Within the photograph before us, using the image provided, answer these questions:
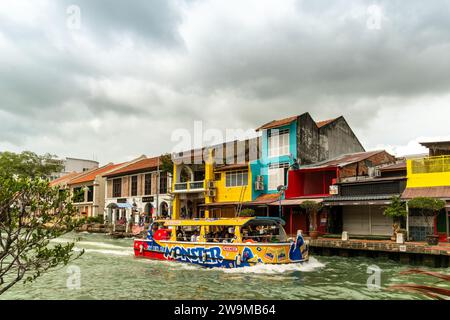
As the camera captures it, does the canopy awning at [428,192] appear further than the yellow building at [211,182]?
No

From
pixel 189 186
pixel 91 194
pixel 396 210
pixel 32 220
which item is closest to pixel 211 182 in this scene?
pixel 189 186

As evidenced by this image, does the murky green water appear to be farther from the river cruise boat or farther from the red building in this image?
the red building

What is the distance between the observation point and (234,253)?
53.1 feet

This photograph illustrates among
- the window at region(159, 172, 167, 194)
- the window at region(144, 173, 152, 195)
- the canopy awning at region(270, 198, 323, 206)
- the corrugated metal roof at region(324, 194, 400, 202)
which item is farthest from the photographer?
the window at region(144, 173, 152, 195)

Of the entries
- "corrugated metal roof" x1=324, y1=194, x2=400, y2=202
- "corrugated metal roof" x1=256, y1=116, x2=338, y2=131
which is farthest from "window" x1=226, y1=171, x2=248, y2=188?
"corrugated metal roof" x1=324, y1=194, x2=400, y2=202

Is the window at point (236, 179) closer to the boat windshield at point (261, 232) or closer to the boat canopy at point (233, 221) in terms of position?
the boat canopy at point (233, 221)

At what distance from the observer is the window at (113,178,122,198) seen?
4584 centimetres

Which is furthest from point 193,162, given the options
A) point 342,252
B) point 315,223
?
point 342,252

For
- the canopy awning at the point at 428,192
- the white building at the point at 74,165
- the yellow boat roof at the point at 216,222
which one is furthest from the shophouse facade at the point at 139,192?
the white building at the point at 74,165

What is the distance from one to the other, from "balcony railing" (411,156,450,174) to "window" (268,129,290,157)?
32.3ft

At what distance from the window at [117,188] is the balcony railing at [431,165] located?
108 ft

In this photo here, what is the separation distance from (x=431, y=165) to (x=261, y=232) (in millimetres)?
10670

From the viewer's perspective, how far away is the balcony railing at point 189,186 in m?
33.8
